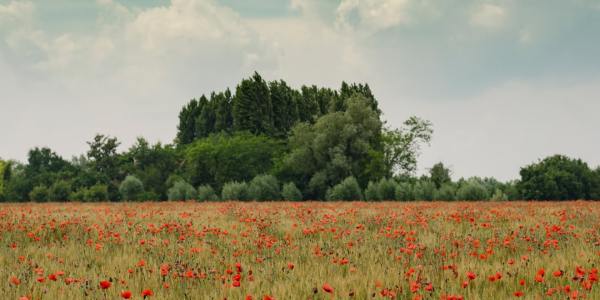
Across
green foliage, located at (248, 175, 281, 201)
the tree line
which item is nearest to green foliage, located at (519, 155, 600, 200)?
the tree line

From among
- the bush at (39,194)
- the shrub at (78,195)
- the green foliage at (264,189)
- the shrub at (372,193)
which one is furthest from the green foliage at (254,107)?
the bush at (39,194)

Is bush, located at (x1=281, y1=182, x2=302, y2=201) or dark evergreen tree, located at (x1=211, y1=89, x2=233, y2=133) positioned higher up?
dark evergreen tree, located at (x1=211, y1=89, x2=233, y2=133)

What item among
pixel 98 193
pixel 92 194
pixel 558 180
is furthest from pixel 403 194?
pixel 98 193

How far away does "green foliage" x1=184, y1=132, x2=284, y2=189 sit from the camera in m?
59.4

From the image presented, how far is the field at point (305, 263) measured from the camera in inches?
266

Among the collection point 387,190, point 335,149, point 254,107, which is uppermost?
point 254,107

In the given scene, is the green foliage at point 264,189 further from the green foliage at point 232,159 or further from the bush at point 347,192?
the green foliage at point 232,159

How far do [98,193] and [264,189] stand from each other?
75.5ft

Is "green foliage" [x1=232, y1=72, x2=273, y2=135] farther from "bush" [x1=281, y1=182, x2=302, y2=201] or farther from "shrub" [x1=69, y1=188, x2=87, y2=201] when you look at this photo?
"shrub" [x1=69, y1=188, x2=87, y2=201]

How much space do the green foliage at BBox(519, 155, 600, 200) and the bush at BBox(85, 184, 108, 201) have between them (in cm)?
4242

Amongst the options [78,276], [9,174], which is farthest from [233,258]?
[9,174]

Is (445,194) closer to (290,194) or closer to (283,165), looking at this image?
(290,194)

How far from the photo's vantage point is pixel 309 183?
180 feet

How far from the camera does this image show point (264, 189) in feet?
160
